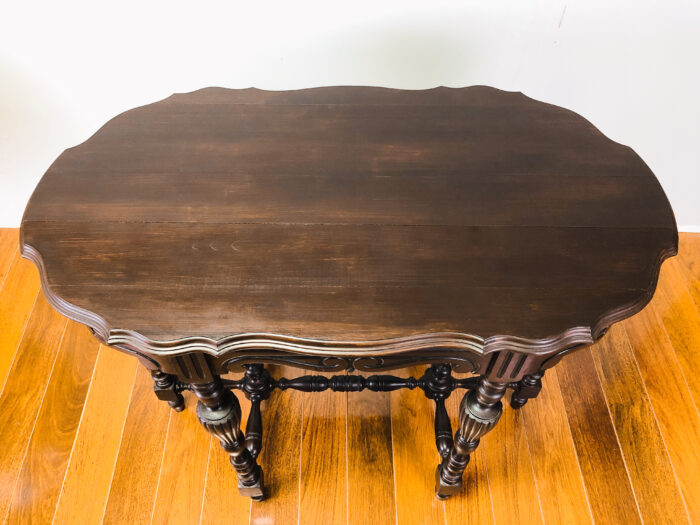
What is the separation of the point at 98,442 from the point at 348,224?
3.03 ft

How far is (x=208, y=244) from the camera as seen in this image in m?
0.94

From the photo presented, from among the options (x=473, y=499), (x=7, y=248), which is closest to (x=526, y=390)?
(x=473, y=499)

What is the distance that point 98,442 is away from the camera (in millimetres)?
1410

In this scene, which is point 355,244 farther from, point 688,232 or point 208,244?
point 688,232

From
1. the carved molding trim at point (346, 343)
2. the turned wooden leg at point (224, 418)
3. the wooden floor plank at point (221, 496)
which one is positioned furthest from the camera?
the wooden floor plank at point (221, 496)

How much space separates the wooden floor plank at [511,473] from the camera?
132 centimetres

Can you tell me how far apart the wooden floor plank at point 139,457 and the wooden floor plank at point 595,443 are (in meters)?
1.01

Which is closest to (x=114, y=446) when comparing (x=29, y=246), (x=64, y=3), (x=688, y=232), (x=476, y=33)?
(x=29, y=246)

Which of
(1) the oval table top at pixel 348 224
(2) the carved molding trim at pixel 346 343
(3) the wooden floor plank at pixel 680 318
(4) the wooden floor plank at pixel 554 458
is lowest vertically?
(4) the wooden floor plank at pixel 554 458

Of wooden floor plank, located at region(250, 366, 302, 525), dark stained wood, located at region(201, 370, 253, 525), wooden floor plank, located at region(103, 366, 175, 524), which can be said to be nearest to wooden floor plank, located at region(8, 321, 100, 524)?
wooden floor plank, located at region(103, 366, 175, 524)

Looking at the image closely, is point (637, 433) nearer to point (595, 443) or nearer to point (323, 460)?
point (595, 443)

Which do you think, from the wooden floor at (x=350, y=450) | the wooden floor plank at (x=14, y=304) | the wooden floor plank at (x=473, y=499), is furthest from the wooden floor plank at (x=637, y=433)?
the wooden floor plank at (x=14, y=304)

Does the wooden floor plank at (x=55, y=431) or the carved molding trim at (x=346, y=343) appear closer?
the carved molding trim at (x=346, y=343)

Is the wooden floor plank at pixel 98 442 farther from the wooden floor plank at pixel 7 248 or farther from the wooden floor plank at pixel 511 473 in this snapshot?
the wooden floor plank at pixel 511 473
